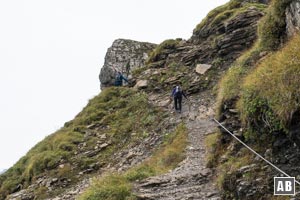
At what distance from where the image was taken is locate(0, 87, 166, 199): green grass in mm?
30434

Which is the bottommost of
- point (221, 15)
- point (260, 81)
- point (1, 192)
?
point (1, 192)

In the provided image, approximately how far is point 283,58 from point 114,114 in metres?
23.1

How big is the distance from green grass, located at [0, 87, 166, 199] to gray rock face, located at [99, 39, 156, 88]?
989 cm

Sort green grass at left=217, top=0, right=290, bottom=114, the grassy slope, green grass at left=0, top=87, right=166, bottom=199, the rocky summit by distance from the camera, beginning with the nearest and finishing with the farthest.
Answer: the grassy slope → the rocky summit → green grass at left=217, top=0, right=290, bottom=114 → green grass at left=0, top=87, right=166, bottom=199

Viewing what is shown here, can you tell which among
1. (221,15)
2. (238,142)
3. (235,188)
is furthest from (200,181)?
(221,15)

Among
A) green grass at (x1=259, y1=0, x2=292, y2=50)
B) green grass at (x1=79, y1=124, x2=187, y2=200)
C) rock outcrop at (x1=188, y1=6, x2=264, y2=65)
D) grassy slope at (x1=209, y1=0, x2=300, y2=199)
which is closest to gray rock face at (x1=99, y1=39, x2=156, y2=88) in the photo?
rock outcrop at (x1=188, y1=6, x2=264, y2=65)

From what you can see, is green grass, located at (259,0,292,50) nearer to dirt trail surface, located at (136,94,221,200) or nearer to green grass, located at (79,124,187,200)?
dirt trail surface, located at (136,94,221,200)

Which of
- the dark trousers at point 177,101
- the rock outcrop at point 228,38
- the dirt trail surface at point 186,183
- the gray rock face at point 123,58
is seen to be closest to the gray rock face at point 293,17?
the dirt trail surface at point 186,183

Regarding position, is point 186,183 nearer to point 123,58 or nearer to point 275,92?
point 275,92

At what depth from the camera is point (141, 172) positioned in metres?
20.6

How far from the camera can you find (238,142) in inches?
643

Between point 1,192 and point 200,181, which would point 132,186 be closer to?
point 200,181

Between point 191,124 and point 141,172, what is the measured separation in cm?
980

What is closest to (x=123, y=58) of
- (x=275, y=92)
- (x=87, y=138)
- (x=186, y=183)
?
(x=87, y=138)
